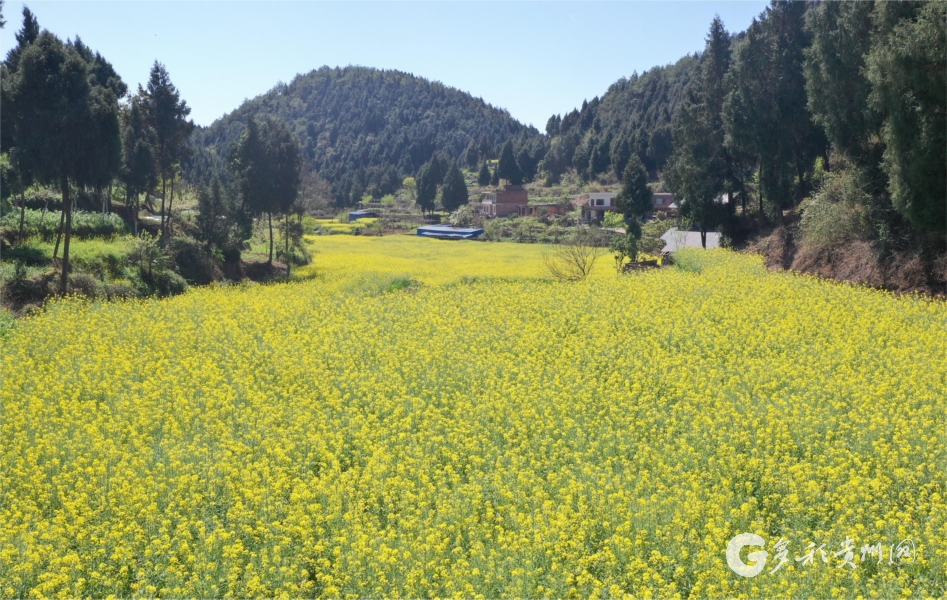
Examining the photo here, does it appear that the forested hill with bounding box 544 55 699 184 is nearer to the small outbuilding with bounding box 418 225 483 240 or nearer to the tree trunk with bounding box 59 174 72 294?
the small outbuilding with bounding box 418 225 483 240

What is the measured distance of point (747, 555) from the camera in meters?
5.99

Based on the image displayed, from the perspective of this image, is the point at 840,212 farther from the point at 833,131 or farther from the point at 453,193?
the point at 453,193

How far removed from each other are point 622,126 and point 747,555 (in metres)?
104

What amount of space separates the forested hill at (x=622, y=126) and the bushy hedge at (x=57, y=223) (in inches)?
2274

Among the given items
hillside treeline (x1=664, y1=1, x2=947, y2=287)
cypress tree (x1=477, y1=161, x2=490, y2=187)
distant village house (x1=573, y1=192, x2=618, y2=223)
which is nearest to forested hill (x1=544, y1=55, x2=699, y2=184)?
distant village house (x1=573, y1=192, x2=618, y2=223)

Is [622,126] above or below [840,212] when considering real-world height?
above

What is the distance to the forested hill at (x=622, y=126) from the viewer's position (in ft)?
275

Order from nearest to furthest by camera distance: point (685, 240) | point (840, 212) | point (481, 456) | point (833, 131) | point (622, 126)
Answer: point (481, 456)
point (840, 212)
point (833, 131)
point (685, 240)
point (622, 126)

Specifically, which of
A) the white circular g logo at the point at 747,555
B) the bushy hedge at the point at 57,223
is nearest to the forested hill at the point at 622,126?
the bushy hedge at the point at 57,223

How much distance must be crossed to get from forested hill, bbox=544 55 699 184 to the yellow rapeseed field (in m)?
62.6

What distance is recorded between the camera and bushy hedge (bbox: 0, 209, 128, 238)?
23.8 meters

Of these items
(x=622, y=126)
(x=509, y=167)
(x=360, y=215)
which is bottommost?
(x=360, y=215)

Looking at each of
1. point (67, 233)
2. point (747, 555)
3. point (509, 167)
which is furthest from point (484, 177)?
point (747, 555)

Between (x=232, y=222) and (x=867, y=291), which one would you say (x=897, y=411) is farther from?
(x=232, y=222)
